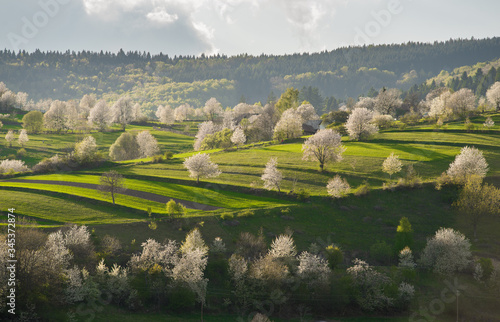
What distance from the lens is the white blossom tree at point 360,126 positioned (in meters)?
102

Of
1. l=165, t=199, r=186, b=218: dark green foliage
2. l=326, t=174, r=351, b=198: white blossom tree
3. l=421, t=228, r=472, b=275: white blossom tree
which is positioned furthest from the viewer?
l=326, t=174, r=351, b=198: white blossom tree

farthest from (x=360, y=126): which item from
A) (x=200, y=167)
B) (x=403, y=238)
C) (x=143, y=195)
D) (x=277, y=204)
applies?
(x=143, y=195)

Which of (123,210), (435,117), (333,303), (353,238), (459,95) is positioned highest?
(459,95)

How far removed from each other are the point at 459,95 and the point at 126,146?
11636cm

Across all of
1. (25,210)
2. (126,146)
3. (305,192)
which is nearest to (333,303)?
(305,192)

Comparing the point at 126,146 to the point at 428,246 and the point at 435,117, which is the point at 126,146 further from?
the point at 435,117

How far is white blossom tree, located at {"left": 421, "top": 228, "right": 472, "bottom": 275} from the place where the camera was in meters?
50.1

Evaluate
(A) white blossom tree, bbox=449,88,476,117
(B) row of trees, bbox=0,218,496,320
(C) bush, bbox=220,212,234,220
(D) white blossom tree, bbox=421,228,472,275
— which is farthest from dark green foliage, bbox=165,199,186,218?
(A) white blossom tree, bbox=449,88,476,117

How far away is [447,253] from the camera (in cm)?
5050

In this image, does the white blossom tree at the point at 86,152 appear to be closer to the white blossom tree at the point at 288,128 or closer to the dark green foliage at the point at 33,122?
the white blossom tree at the point at 288,128

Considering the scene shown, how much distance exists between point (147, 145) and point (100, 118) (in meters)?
48.2

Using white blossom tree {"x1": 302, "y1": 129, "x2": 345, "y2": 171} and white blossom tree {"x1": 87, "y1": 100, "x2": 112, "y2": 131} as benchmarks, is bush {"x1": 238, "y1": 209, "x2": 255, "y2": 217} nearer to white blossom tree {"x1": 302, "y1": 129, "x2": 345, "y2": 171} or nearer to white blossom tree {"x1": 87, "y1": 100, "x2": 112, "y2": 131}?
white blossom tree {"x1": 302, "y1": 129, "x2": 345, "y2": 171}

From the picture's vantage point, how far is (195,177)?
255 feet

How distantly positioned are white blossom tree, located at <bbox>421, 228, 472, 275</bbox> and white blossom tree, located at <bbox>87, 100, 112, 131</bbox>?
135 m
